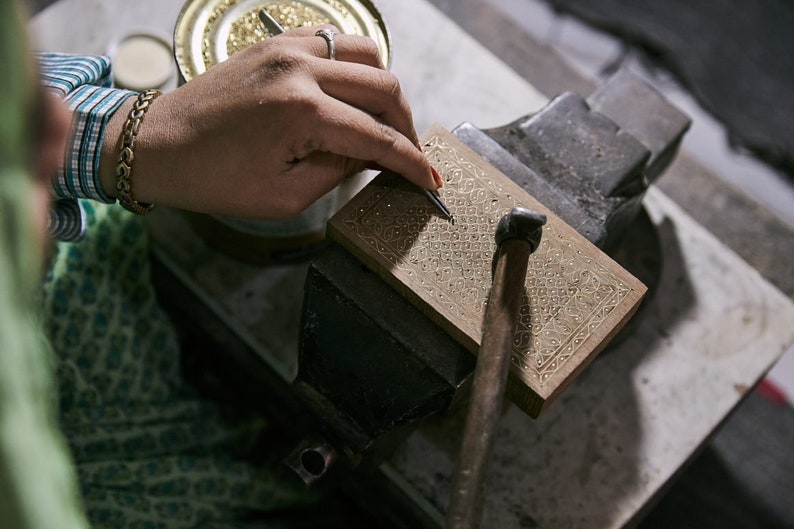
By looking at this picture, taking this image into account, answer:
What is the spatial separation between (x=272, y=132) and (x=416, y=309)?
0.72 ft

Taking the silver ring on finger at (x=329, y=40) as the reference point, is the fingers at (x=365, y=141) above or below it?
below

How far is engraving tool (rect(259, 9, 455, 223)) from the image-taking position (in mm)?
795

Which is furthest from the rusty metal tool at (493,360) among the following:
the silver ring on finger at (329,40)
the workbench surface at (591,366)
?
the workbench surface at (591,366)

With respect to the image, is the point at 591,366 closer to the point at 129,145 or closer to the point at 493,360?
the point at 493,360

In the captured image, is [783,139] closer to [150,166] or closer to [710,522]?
[710,522]

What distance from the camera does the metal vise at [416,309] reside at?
2.52ft

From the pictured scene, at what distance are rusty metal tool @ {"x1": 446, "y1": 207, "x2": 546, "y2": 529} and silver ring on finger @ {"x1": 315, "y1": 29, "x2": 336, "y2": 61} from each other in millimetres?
236

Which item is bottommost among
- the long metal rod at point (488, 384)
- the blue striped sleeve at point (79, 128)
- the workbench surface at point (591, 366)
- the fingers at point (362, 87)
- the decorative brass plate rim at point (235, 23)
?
the workbench surface at point (591, 366)

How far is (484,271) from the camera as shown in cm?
77

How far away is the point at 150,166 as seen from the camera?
30.5 inches

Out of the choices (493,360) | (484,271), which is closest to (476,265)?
(484,271)

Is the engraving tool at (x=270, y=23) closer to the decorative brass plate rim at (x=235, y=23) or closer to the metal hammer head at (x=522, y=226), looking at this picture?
the decorative brass plate rim at (x=235, y=23)

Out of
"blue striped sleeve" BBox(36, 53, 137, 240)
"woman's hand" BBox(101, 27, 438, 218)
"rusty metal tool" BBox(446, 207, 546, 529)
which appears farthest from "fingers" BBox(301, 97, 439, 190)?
"blue striped sleeve" BBox(36, 53, 137, 240)

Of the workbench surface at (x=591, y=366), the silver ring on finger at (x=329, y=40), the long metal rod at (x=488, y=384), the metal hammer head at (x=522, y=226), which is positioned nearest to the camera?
the long metal rod at (x=488, y=384)
